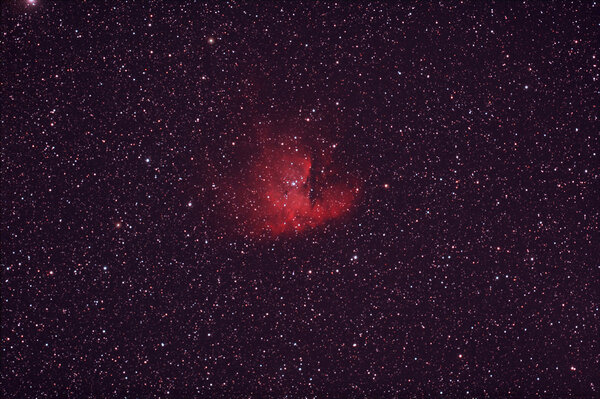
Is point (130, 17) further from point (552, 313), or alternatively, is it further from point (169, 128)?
point (552, 313)

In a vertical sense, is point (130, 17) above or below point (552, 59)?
above

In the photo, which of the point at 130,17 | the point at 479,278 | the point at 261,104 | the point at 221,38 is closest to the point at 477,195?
the point at 479,278

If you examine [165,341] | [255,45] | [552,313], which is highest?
[255,45]
